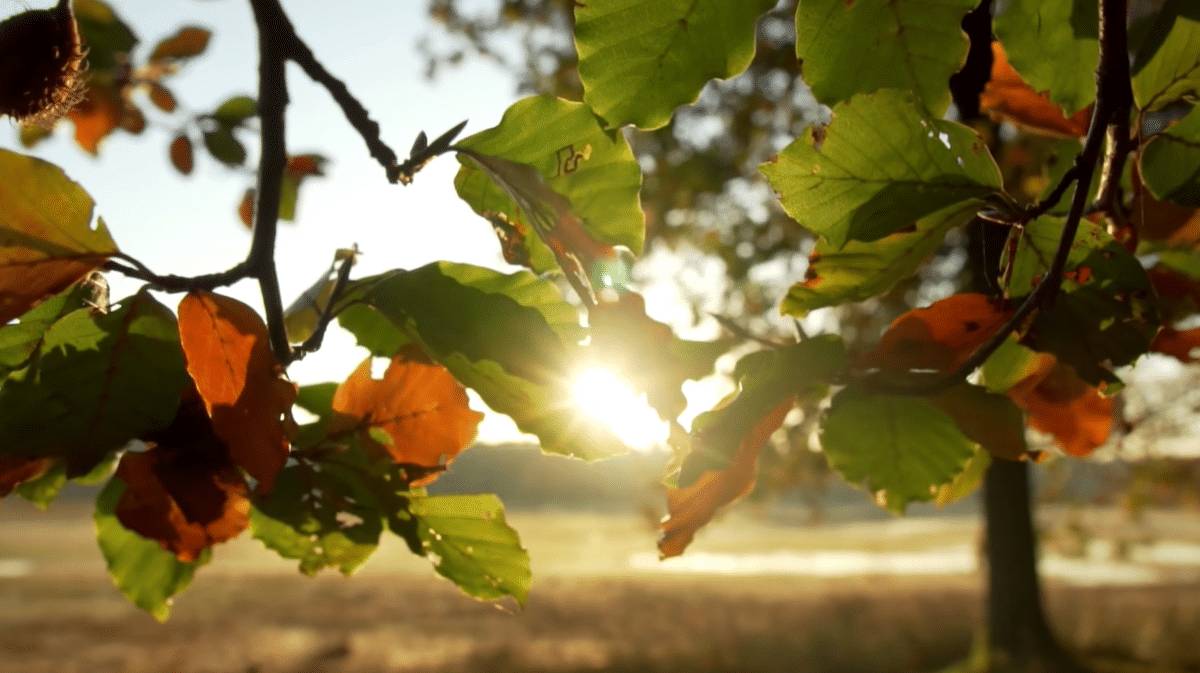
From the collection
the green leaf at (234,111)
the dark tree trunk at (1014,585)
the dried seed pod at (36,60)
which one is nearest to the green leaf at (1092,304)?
the dried seed pod at (36,60)

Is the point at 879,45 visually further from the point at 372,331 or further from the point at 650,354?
the point at 372,331

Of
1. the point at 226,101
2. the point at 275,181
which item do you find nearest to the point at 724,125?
the point at 226,101

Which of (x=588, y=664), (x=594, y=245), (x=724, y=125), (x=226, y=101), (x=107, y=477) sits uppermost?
(x=724, y=125)

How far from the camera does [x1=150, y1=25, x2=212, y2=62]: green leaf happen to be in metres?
1.54

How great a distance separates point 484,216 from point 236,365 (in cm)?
16

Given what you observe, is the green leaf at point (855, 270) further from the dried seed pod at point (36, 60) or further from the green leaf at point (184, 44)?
the green leaf at point (184, 44)

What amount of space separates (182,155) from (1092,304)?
134 cm

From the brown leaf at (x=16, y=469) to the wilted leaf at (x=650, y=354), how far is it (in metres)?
0.28

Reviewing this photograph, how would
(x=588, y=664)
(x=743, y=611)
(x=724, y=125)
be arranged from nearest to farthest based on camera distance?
(x=724, y=125) → (x=588, y=664) → (x=743, y=611)

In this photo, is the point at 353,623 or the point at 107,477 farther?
the point at 353,623

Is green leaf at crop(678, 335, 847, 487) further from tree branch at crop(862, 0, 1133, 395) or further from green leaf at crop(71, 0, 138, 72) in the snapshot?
green leaf at crop(71, 0, 138, 72)

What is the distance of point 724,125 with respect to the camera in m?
6.46

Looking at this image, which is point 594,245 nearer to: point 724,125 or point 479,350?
point 479,350

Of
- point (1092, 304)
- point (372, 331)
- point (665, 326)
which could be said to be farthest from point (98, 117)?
point (1092, 304)
